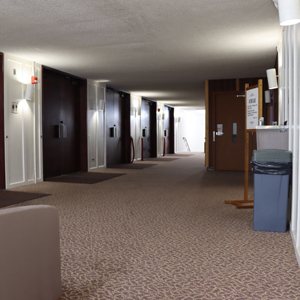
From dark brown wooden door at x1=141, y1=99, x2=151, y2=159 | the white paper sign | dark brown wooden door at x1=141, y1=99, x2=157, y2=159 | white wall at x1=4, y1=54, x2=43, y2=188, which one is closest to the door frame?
white wall at x1=4, y1=54, x2=43, y2=188

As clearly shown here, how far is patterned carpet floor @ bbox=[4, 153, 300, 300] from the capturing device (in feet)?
7.38

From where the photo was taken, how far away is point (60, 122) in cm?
877

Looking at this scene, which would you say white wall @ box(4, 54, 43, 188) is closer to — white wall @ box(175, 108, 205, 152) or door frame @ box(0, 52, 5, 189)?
door frame @ box(0, 52, 5, 189)

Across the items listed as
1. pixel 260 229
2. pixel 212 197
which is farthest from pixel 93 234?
pixel 212 197

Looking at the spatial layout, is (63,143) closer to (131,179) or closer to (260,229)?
(131,179)

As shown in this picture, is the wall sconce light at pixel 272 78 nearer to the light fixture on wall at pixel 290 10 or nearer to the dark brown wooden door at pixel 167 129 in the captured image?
the light fixture on wall at pixel 290 10

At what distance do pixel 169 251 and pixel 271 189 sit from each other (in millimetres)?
1324

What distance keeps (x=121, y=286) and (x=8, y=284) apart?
92cm

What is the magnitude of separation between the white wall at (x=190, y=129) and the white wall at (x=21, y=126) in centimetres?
1241

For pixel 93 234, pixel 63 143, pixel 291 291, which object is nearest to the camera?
pixel 291 291

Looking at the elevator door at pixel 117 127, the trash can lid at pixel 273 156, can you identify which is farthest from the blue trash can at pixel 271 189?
the elevator door at pixel 117 127

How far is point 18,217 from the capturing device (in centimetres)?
163

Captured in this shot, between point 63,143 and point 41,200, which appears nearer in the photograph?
point 41,200

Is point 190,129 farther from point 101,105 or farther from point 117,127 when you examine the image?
point 101,105
